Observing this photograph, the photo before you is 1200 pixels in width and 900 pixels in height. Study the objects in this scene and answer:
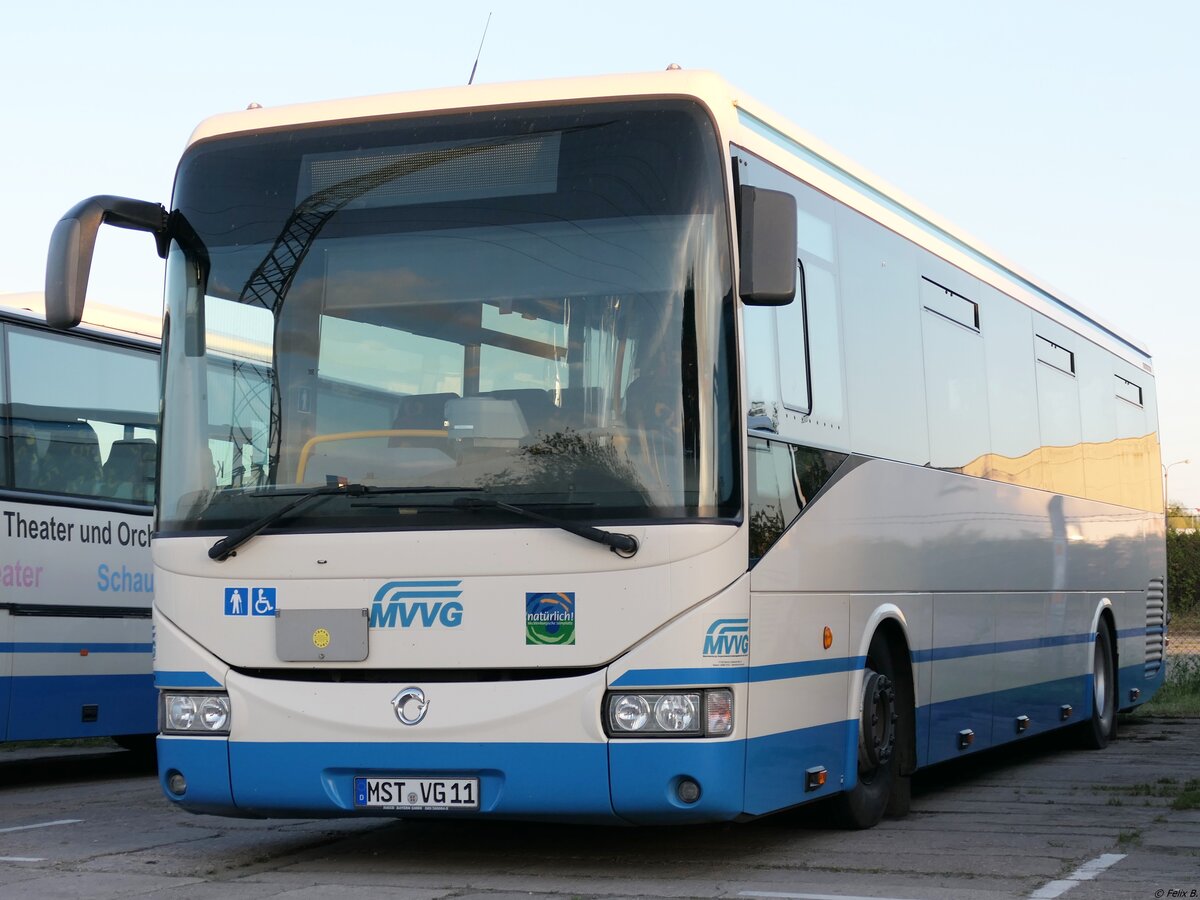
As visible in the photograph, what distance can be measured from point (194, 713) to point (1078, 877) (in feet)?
12.8

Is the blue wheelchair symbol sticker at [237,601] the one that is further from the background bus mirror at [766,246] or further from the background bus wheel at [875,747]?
the background bus wheel at [875,747]

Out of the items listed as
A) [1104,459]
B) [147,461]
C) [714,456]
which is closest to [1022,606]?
[1104,459]

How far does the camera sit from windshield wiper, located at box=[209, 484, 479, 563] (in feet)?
24.3

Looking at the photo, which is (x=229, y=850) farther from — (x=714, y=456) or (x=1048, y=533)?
(x=1048, y=533)

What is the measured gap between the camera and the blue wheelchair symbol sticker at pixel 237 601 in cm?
759

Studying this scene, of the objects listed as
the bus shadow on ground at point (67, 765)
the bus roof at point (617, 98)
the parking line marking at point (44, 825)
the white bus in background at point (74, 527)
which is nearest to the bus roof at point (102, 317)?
the white bus in background at point (74, 527)

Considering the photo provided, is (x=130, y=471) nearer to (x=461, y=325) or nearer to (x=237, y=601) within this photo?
(x=237, y=601)

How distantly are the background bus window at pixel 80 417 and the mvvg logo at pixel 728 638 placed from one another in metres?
6.25

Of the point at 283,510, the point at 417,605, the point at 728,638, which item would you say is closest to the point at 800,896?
the point at 728,638

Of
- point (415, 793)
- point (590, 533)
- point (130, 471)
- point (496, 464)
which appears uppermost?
point (130, 471)

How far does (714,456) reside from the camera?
7184 mm

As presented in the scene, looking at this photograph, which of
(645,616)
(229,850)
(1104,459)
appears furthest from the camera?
(1104,459)

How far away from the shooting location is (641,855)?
8.20 metres

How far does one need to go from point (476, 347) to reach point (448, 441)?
42cm
